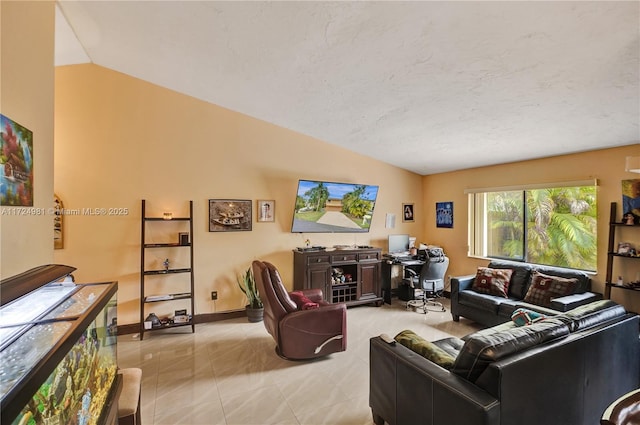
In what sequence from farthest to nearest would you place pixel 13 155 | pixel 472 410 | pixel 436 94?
pixel 436 94, pixel 13 155, pixel 472 410

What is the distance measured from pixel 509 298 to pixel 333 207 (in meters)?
2.88

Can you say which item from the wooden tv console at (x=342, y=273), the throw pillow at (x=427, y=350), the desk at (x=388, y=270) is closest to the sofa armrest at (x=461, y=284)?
the desk at (x=388, y=270)

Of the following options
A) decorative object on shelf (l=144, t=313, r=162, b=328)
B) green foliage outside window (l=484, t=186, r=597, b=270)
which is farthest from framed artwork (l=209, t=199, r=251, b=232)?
green foliage outside window (l=484, t=186, r=597, b=270)

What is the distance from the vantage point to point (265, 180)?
190 inches

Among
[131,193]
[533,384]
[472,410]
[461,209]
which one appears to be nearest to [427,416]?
[472,410]

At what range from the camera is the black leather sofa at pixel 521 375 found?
61.7 inches

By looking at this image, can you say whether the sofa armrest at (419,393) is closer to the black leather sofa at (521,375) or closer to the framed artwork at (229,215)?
the black leather sofa at (521,375)

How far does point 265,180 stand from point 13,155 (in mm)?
3300

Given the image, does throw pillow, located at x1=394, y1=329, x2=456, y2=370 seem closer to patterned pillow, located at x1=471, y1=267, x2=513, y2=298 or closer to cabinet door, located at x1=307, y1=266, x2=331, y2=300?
cabinet door, located at x1=307, y1=266, x2=331, y2=300

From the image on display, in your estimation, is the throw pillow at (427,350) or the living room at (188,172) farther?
the living room at (188,172)

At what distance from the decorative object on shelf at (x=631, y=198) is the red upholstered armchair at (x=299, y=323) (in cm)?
350

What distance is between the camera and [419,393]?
5.90 feet

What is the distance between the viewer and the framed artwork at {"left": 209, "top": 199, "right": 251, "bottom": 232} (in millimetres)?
4473

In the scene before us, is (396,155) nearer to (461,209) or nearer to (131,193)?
(461,209)
